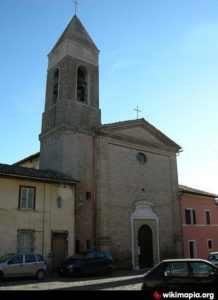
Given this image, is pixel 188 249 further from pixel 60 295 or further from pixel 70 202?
pixel 60 295

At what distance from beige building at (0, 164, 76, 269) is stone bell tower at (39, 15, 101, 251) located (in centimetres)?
171

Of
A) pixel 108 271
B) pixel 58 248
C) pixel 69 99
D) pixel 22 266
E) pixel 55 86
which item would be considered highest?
pixel 55 86

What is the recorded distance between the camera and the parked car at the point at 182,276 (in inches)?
364

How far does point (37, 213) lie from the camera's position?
20.4 metres

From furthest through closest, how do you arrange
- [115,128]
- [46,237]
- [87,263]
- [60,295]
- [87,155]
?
[115,128] < [87,155] < [46,237] < [87,263] < [60,295]

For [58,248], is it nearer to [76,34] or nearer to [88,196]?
[88,196]

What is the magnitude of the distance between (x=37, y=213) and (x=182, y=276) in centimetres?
1264

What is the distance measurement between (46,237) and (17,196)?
3.03m

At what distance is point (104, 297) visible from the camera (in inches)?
156

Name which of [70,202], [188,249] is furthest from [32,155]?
[188,249]

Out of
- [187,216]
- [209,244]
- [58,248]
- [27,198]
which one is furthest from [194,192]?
[27,198]

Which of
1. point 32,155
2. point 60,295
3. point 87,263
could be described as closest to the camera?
point 60,295

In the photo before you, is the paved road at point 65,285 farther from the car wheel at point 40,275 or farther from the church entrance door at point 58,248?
the church entrance door at point 58,248

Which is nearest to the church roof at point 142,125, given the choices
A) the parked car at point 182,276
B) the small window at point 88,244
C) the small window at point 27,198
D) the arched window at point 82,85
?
the arched window at point 82,85
